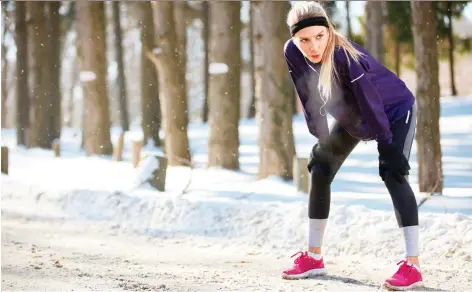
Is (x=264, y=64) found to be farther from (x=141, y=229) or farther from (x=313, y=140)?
(x=313, y=140)

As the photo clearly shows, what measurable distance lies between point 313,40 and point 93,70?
955 cm

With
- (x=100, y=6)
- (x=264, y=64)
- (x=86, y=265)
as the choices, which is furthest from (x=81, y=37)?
(x=86, y=265)

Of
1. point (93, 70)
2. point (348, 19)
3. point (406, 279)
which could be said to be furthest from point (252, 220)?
point (348, 19)

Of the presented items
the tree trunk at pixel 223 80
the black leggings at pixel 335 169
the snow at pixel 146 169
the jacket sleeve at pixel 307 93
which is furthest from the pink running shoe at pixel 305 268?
the tree trunk at pixel 223 80

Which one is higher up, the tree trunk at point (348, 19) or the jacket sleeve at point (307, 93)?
the tree trunk at point (348, 19)

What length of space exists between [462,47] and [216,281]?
2155 cm

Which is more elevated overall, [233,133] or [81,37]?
[81,37]

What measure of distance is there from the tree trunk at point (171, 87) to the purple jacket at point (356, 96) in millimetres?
6937

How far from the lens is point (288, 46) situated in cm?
Result: 443

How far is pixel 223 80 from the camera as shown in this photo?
419 inches

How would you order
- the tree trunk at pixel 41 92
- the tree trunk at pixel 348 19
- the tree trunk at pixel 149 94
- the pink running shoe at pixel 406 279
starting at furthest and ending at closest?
the tree trunk at pixel 348 19
the tree trunk at pixel 41 92
the tree trunk at pixel 149 94
the pink running shoe at pixel 406 279

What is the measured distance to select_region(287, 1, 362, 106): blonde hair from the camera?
13.6 feet

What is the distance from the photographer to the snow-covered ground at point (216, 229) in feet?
16.4

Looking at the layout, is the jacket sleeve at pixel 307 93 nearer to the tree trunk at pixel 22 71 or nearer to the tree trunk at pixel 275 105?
the tree trunk at pixel 275 105
